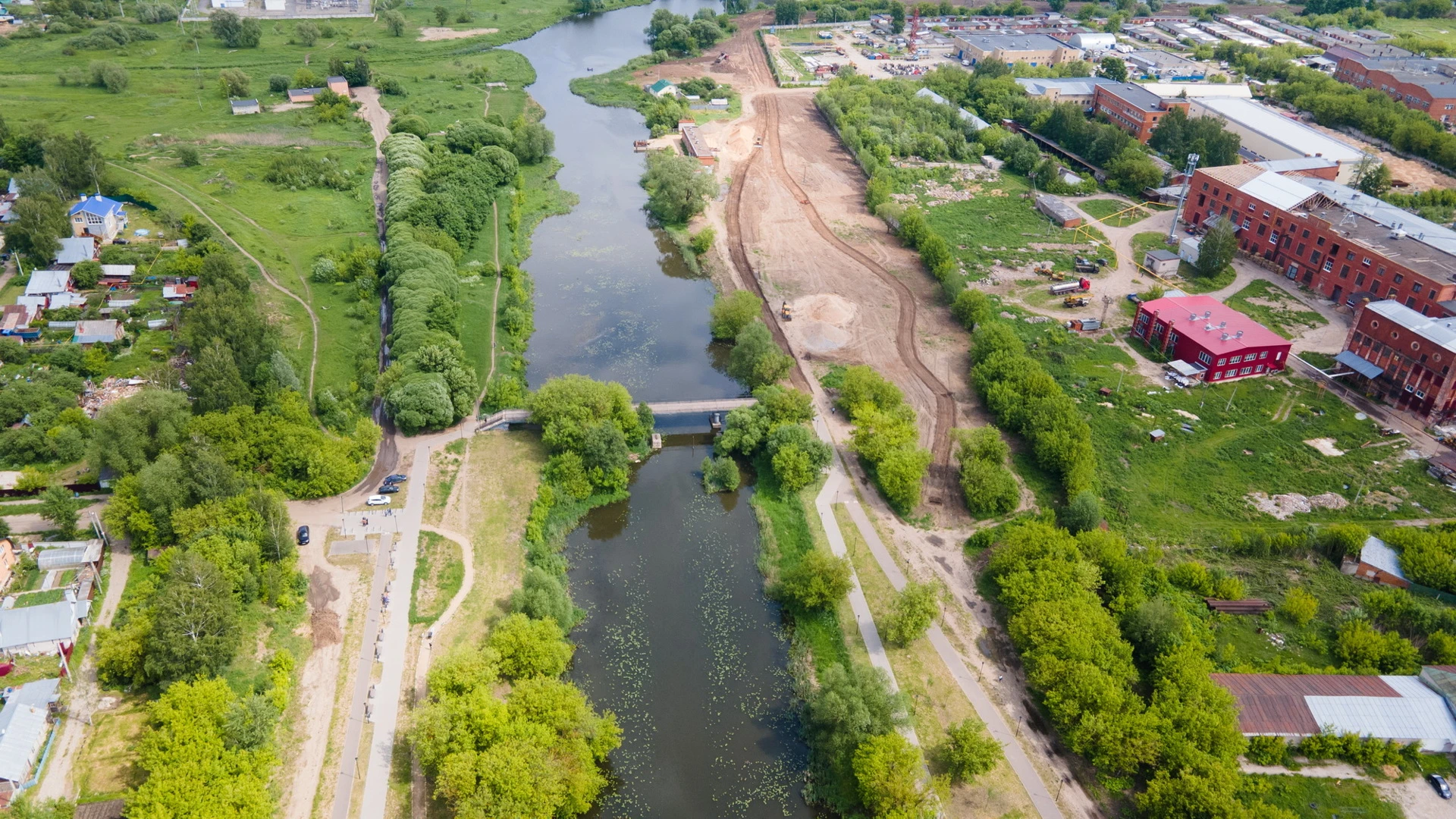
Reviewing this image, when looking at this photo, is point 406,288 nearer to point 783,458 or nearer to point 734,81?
point 783,458

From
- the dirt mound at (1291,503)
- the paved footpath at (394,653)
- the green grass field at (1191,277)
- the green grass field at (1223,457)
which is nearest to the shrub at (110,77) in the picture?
the paved footpath at (394,653)

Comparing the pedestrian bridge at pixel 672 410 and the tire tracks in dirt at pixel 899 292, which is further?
the pedestrian bridge at pixel 672 410

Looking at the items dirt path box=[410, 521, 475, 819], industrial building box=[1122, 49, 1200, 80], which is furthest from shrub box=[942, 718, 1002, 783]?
industrial building box=[1122, 49, 1200, 80]

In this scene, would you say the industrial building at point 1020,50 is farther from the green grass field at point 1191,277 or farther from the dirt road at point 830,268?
the green grass field at point 1191,277

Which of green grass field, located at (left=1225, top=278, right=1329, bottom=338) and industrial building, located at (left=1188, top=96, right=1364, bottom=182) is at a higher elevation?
industrial building, located at (left=1188, top=96, right=1364, bottom=182)

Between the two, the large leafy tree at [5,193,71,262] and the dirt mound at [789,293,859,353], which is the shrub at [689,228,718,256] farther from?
the large leafy tree at [5,193,71,262]

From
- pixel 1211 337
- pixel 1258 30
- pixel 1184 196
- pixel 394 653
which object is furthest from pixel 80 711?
pixel 1258 30
